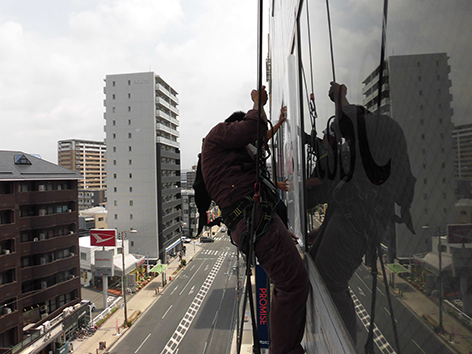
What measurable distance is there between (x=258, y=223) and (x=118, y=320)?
1417 cm

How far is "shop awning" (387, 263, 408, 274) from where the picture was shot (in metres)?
0.35

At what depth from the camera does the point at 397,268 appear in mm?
367

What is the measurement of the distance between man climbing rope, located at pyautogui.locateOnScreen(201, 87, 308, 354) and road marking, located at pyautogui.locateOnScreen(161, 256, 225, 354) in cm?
1127

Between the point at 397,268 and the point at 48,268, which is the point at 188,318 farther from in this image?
the point at 397,268

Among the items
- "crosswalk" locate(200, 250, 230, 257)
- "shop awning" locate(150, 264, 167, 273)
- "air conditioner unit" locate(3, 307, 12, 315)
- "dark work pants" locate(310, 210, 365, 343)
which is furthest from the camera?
"crosswalk" locate(200, 250, 230, 257)

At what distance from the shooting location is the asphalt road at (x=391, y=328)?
0.30 metres

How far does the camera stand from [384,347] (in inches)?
16.2

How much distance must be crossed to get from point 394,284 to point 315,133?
66 centimetres

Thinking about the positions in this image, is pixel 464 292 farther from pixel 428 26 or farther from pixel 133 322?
pixel 133 322

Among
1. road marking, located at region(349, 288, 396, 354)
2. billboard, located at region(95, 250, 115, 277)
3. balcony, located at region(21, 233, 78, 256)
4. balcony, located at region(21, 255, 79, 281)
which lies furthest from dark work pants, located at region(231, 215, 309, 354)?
billboard, located at region(95, 250, 115, 277)

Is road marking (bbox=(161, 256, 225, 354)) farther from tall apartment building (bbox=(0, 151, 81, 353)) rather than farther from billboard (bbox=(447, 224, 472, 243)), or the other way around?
billboard (bbox=(447, 224, 472, 243))

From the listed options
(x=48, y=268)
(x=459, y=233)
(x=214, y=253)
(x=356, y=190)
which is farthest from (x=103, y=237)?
(x=459, y=233)

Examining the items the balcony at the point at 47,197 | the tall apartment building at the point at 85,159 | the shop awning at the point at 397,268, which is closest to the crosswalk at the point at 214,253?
the balcony at the point at 47,197

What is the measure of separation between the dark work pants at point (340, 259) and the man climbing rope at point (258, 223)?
147 mm
